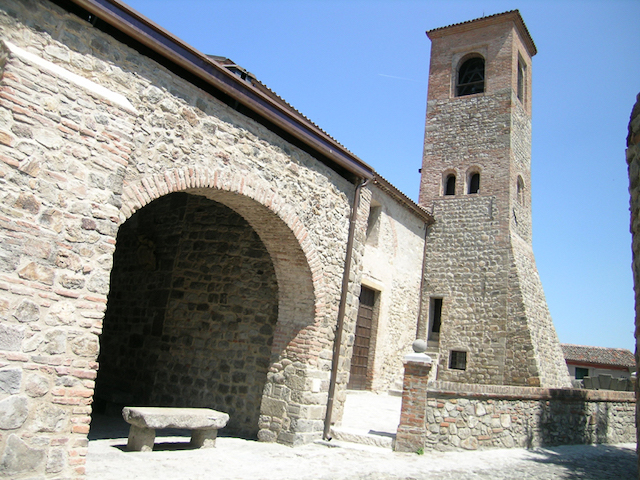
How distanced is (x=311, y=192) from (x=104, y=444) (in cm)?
412

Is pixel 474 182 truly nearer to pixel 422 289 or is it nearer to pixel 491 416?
pixel 422 289

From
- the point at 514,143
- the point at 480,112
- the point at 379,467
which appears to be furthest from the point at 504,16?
the point at 379,467

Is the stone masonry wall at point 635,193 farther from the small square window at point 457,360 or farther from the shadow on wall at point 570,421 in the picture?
the small square window at point 457,360

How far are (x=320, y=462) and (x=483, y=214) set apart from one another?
457 inches

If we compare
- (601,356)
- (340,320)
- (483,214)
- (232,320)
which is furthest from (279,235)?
(601,356)

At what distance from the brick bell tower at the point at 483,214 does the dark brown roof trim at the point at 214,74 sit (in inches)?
352

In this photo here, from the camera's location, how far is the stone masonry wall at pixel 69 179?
3838mm

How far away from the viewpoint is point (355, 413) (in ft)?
31.1

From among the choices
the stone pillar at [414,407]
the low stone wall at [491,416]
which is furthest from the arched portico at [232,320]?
the low stone wall at [491,416]

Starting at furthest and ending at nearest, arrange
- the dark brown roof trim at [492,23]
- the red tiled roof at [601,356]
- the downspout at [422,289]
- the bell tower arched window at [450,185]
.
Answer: the red tiled roof at [601,356]
the dark brown roof trim at [492,23]
the bell tower arched window at [450,185]
the downspout at [422,289]

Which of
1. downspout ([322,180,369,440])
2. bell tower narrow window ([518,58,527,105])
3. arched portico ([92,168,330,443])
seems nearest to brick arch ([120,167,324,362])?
arched portico ([92,168,330,443])

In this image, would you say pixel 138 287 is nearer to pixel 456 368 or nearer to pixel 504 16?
pixel 456 368

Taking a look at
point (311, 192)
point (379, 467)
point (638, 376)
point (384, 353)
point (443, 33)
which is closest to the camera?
point (638, 376)

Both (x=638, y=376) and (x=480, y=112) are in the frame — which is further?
(x=480, y=112)
